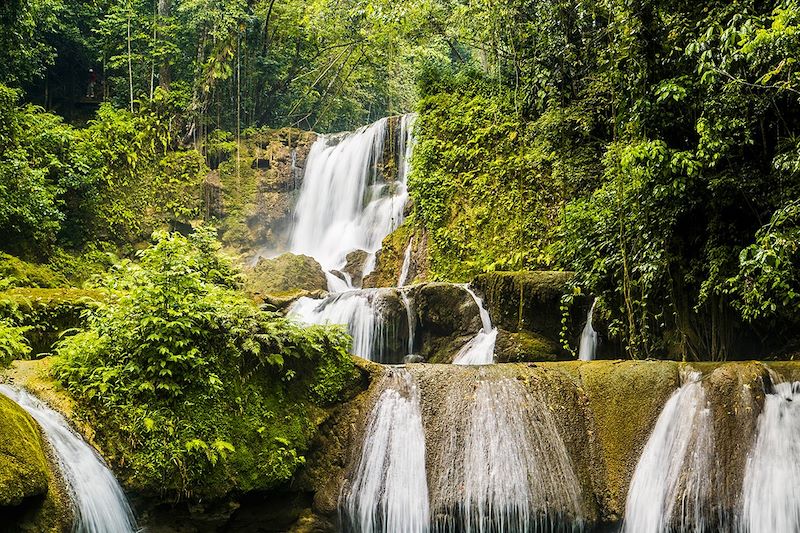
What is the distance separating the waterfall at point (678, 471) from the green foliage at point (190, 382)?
3428 millimetres

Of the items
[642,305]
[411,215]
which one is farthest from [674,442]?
[411,215]

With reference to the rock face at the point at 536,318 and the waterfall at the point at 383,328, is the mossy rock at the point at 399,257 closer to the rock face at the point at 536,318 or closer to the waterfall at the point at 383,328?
the waterfall at the point at 383,328

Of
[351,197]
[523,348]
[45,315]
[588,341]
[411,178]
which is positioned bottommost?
[523,348]

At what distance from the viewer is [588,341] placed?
970 cm

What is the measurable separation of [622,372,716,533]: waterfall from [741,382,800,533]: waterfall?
342 millimetres

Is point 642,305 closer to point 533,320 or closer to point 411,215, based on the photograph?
point 533,320

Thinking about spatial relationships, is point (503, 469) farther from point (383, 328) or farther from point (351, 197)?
point (351, 197)

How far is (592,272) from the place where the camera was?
9328mm

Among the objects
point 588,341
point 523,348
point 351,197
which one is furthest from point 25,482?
point 351,197

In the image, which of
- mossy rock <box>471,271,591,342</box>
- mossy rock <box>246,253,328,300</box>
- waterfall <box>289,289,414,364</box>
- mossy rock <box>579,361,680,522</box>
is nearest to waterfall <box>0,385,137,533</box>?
mossy rock <box>579,361,680,522</box>

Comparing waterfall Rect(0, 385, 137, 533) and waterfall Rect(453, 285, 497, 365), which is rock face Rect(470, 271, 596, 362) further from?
waterfall Rect(0, 385, 137, 533)

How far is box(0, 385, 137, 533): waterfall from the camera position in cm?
548

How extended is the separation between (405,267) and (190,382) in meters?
9.11

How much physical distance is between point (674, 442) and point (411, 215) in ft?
31.8
